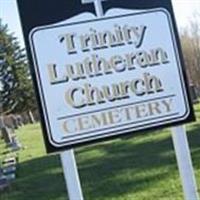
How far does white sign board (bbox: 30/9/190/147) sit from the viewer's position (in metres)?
3.17

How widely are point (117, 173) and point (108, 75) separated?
8.08m

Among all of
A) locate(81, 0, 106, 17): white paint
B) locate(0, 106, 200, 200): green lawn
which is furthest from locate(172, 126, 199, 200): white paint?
locate(0, 106, 200, 200): green lawn

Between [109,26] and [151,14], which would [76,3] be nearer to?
[109,26]

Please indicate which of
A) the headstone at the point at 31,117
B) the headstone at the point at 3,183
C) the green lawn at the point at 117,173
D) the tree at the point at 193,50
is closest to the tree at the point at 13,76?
the headstone at the point at 31,117

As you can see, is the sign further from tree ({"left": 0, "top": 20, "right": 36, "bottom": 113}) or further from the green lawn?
tree ({"left": 0, "top": 20, "right": 36, "bottom": 113})

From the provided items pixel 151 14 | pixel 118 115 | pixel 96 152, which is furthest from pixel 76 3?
pixel 96 152

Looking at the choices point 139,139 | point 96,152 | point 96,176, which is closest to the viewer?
point 96,176

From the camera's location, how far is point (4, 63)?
63938 mm

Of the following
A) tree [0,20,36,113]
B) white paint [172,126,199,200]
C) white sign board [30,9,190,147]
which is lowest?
tree [0,20,36,113]

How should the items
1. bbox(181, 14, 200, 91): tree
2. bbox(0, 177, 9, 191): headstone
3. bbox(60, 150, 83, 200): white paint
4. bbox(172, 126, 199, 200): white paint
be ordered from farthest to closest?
bbox(181, 14, 200, 91): tree → bbox(0, 177, 9, 191): headstone → bbox(172, 126, 199, 200): white paint → bbox(60, 150, 83, 200): white paint

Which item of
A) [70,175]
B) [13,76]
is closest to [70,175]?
[70,175]

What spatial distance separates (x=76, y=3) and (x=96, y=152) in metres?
12.0

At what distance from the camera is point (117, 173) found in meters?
11.2

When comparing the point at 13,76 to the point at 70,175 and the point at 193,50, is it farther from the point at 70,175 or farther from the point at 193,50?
the point at 70,175
